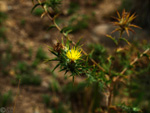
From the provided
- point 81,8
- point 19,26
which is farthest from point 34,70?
point 81,8

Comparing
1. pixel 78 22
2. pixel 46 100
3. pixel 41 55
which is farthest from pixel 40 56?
pixel 78 22

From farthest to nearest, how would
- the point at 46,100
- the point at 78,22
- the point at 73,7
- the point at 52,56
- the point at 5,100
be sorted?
the point at 73,7, the point at 78,22, the point at 52,56, the point at 46,100, the point at 5,100

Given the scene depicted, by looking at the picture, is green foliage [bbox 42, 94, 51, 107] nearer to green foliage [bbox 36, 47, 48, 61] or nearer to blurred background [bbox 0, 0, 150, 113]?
blurred background [bbox 0, 0, 150, 113]

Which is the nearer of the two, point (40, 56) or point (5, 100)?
point (5, 100)

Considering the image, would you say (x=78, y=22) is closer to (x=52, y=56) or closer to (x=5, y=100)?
(x=52, y=56)

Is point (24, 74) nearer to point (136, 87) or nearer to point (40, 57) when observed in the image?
point (40, 57)

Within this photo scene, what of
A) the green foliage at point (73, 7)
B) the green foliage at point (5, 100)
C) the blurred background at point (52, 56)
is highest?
the green foliage at point (73, 7)

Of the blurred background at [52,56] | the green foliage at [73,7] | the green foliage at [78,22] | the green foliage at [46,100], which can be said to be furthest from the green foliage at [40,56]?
the green foliage at [73,7]

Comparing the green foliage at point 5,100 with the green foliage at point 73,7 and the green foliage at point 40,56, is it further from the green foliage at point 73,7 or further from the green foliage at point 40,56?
the green foliage at point 73,7
